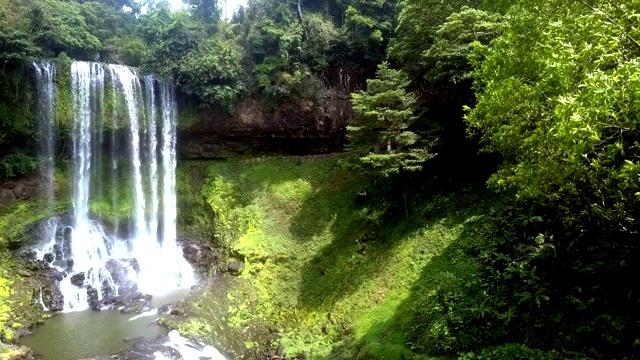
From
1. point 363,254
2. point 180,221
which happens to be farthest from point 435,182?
point 180,221

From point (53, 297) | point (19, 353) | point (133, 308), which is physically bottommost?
point (133, 308)

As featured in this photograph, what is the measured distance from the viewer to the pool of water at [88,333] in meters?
14.4

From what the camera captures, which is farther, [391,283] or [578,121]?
[391,283]

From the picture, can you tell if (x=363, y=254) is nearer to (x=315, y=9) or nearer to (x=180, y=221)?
(x=180, y=221)

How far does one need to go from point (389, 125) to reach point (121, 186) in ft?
54.5

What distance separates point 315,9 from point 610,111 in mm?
27199

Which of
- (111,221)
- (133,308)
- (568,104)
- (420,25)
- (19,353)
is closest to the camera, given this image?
(568,104)

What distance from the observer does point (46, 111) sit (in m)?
22.8

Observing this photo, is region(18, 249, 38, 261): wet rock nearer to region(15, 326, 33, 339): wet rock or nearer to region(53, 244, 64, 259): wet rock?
region(53, 244, 64, 259): wet rock

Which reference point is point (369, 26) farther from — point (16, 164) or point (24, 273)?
point (24, 273)

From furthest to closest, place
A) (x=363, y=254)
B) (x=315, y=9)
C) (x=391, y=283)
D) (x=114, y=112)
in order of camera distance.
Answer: (x=315, y=9), (x=114, y=112), (x=363, y=254), (x=391, y=283)

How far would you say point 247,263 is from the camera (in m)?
20.4

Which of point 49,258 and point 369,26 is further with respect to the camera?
point 369,26

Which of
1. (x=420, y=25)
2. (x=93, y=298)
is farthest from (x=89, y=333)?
(x=420, y=25)
